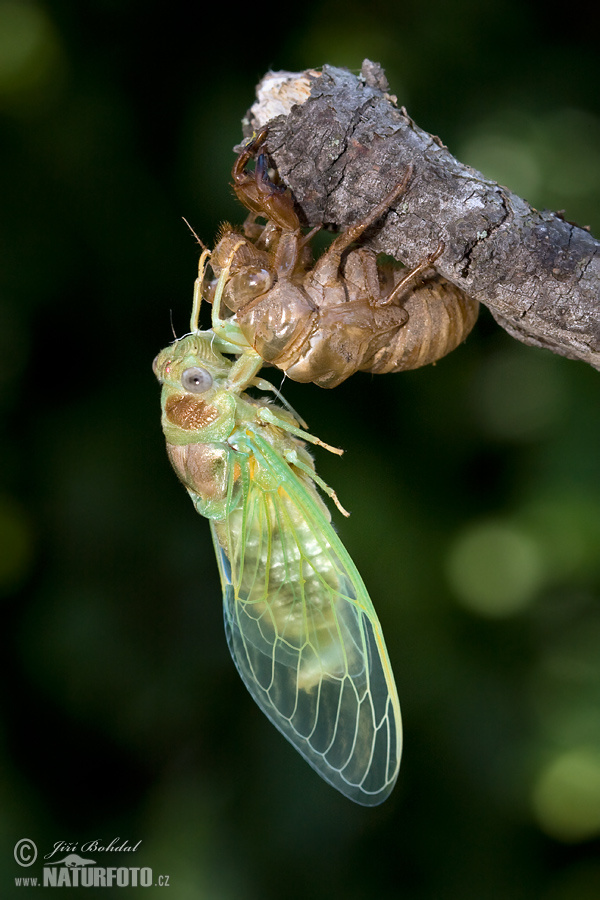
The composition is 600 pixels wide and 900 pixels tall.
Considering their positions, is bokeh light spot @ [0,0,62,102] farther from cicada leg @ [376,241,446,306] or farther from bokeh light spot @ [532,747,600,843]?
bokeh light spot @ [532,747,600,843]

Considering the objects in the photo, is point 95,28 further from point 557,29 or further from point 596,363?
point 596,363

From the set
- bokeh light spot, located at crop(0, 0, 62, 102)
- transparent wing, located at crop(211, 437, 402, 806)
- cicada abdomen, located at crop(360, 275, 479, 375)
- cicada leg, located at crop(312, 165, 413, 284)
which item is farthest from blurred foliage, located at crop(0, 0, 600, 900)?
cicada leg, located at crop(312, 165, 413, 284)

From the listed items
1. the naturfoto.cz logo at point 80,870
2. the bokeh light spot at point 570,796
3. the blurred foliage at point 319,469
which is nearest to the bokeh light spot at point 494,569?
the blurred foliage at point 319,469

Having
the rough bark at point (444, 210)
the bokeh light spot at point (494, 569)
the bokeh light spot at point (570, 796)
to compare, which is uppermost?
the rough bark at point (444, 210)

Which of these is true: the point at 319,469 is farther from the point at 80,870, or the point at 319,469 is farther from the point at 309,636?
the point at 80,870
